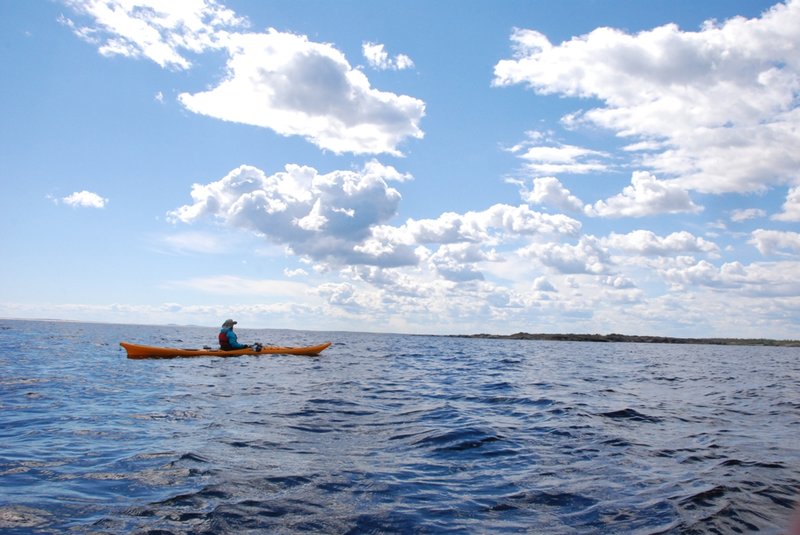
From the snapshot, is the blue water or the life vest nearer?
the blue water

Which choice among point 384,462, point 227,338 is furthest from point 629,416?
point 227,338

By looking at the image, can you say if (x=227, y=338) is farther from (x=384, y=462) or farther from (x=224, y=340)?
(x=384, y=462)

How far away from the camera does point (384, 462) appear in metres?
9.05

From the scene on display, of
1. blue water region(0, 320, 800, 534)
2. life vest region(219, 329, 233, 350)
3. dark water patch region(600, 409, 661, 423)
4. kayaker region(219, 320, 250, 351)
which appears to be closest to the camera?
blue water region(0, 320, 800, 534)

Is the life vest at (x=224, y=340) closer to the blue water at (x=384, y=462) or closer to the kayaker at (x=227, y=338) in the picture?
the kayaker at (x=227, y=338)

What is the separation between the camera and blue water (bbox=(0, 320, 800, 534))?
636 centimetres

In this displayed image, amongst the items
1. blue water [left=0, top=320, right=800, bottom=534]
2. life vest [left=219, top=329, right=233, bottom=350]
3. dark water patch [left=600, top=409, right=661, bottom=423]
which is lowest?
blue water [left=0, top=320, right=800, bottom=534]

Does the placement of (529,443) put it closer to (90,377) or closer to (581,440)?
(581,440)

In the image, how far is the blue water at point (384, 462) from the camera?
20.9ft

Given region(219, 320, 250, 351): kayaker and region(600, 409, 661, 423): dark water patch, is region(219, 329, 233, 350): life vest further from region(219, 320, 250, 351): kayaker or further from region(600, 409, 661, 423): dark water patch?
region(600, 409, 661, 423): dark water patch

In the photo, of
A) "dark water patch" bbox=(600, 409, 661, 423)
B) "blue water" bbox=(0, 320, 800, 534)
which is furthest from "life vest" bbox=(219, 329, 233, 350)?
"dark water patch" bbox=(600, 409, 661, 423)

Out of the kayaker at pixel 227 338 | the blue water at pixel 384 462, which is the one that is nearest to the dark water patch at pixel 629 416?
the blue water at pixel 384 462

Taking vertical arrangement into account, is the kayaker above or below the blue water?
above

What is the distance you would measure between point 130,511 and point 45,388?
543 inches
